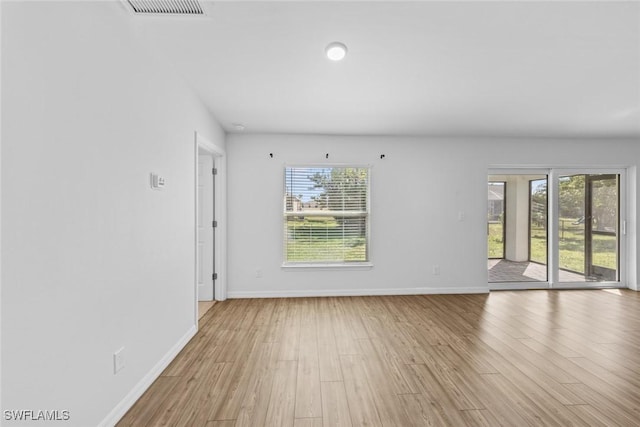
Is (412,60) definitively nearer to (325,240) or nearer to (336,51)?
(336,51)

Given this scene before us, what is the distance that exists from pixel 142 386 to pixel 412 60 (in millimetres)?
3115

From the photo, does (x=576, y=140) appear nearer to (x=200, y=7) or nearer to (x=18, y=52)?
(x=200, y=7)

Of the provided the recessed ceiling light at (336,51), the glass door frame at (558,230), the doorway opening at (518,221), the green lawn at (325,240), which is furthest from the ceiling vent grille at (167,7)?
the glass door frame at (558,230)

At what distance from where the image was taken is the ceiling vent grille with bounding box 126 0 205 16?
172cm

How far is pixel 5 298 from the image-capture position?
1141 mm

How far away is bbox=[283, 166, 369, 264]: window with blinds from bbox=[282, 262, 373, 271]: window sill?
0.16 feet

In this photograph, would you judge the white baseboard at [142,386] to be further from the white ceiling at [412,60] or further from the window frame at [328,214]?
the white ceiling at [412,60]

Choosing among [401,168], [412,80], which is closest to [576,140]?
[401,168]

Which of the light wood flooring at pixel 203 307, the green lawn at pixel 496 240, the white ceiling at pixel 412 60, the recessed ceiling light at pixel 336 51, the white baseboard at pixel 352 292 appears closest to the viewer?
the white ceiling at pixel 412 60

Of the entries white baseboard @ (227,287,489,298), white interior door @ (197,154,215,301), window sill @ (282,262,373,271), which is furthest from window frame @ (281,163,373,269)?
white interior door @ (197,154,215,301)

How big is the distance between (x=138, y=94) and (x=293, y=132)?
8.40 ft

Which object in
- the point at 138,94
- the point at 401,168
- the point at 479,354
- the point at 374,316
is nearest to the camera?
the point at 138,94

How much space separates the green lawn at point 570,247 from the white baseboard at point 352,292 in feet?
2.61

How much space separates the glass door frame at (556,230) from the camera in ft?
16.0
